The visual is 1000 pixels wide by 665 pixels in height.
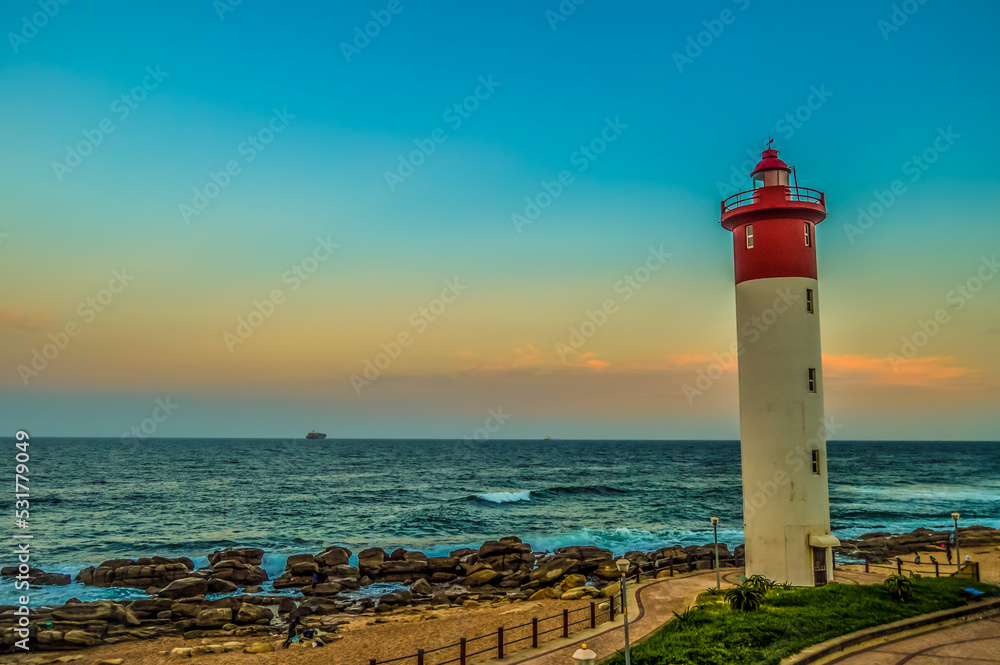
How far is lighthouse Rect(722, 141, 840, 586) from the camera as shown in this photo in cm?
1908

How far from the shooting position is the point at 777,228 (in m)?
19.9

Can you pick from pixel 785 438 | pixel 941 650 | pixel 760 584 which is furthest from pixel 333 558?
pixel 941 650

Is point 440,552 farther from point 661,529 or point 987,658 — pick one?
point 987,658

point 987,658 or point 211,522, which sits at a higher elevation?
point 987,658

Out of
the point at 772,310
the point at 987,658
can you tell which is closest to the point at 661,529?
the point at 772,310

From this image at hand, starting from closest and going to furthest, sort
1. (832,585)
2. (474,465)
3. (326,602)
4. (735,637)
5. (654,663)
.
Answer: (654,663) → (735,637) → (832,585) → (326,602) → (474,465)

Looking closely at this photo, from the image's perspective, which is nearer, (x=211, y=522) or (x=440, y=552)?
(x=440, y=552)

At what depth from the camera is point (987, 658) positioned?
13.5 m

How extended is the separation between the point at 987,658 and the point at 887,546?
27.0m

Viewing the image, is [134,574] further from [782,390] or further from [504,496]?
[504,496]

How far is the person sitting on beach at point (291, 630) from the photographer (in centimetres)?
2116

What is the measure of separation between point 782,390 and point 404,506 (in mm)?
47644

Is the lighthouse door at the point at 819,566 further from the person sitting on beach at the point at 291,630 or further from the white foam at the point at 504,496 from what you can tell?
the white foam at the point at 504,496

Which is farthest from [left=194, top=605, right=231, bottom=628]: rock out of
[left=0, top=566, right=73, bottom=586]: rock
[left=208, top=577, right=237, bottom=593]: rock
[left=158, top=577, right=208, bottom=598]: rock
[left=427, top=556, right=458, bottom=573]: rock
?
[left=0, top=566, right=73, bottom=586]: rock
